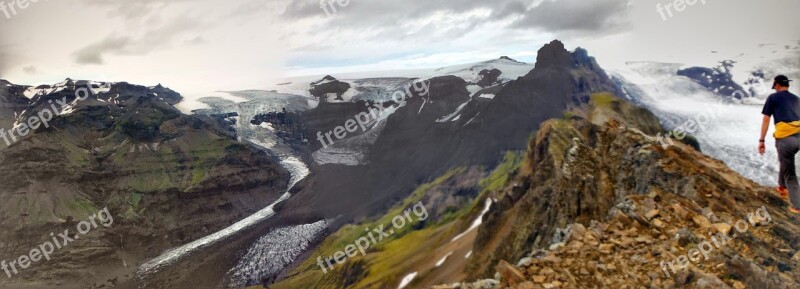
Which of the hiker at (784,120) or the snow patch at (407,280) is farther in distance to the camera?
the snow patch at (407,280)

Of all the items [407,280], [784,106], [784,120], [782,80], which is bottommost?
[407,280]

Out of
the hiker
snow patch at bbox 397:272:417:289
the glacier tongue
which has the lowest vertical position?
snow patch at bbox 397:272:417:289

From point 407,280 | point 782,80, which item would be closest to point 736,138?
point 407,280

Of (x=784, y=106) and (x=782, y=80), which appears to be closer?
(x=784, y=106)

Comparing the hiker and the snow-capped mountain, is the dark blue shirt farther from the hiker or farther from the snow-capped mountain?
the snow-capped mountain

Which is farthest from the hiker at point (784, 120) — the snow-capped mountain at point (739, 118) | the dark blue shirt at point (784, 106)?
the snow-capped mountain at point (739, 118)

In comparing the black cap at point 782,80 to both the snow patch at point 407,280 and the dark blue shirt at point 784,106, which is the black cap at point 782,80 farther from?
the snow patch at point 407,280

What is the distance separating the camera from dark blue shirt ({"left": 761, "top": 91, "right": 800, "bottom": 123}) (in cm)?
1623

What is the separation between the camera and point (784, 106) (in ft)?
53.6

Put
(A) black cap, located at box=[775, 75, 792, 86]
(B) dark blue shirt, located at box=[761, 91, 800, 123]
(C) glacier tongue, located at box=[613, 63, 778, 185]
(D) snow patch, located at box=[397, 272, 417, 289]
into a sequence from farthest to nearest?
1. (C) glacier tongue, located at box=[613, 63, 778, 185]
2. (D) snow patch, located at box=[397, 272, 417, 289]
3. (A) black cap, located at box=[775, 75, 792, 86]
4. (B) dark blue shirt, located at box=[761, 91, 800, 123]

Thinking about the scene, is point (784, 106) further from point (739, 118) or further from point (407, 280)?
point (739, 118)

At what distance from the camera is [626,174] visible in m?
29.8

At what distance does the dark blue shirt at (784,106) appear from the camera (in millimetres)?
16234

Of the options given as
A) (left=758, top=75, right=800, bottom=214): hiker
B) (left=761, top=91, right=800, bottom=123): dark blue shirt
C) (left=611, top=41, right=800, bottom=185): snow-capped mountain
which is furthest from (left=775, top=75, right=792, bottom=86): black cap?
(left=611, top=41, right=800, bottom=185): snow-capped mountain
